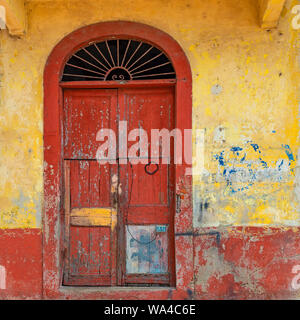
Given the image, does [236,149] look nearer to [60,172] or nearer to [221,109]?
[221,109]

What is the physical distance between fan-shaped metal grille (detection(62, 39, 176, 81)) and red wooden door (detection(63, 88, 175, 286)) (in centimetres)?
19

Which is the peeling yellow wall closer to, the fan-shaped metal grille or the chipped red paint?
the chipped red paint

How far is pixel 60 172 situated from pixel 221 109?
7.02 ft

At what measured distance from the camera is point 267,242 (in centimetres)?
380

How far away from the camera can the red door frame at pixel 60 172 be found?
12.6ft

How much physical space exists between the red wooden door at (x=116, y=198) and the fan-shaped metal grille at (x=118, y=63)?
186 millimetres

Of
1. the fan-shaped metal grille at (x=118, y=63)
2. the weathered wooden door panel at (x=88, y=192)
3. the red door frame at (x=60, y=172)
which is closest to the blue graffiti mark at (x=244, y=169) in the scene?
the red door frame at (x=60, y=172)

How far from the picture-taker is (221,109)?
12.8ft

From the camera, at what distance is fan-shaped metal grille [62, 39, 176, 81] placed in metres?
4.03

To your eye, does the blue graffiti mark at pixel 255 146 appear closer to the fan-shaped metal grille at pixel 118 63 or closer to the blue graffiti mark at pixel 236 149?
the blue graffiti mark at pixel 236 149

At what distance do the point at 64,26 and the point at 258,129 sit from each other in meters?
2.72
